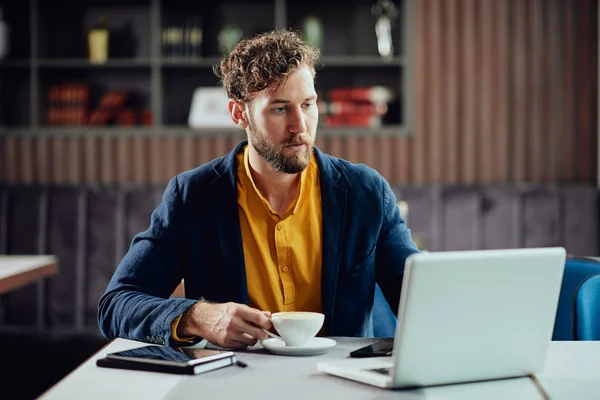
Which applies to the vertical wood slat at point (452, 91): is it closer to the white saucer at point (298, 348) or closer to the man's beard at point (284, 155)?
the man's beard at point (284, 155)

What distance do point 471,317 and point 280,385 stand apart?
0.30m

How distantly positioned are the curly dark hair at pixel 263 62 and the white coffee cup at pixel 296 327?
0.65m

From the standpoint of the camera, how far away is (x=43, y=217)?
3.77 m

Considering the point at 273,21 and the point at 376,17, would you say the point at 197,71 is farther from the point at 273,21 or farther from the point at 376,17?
the point at 376,17

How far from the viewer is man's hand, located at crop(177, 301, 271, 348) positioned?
134cm

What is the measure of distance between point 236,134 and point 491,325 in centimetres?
305

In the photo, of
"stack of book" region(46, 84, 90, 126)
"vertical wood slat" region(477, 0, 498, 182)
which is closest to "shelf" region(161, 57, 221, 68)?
"stack of book" region(46, 84, 90, 126)

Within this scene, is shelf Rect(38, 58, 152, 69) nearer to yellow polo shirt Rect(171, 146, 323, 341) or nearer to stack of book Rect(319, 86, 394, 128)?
stack of book Rect(319, 86, 394, 128)

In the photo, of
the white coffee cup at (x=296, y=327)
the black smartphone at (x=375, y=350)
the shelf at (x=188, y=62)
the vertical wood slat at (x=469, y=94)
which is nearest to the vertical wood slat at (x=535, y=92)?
the vertical wood slat at (x=469, y=94)

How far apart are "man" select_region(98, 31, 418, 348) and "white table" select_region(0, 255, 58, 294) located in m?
0.87

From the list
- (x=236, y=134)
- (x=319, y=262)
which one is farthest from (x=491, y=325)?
(x=236, y=134)

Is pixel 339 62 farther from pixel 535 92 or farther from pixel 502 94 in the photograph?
pixel 535 92

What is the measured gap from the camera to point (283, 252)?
1.83 m

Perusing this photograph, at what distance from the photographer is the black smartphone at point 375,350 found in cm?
132
